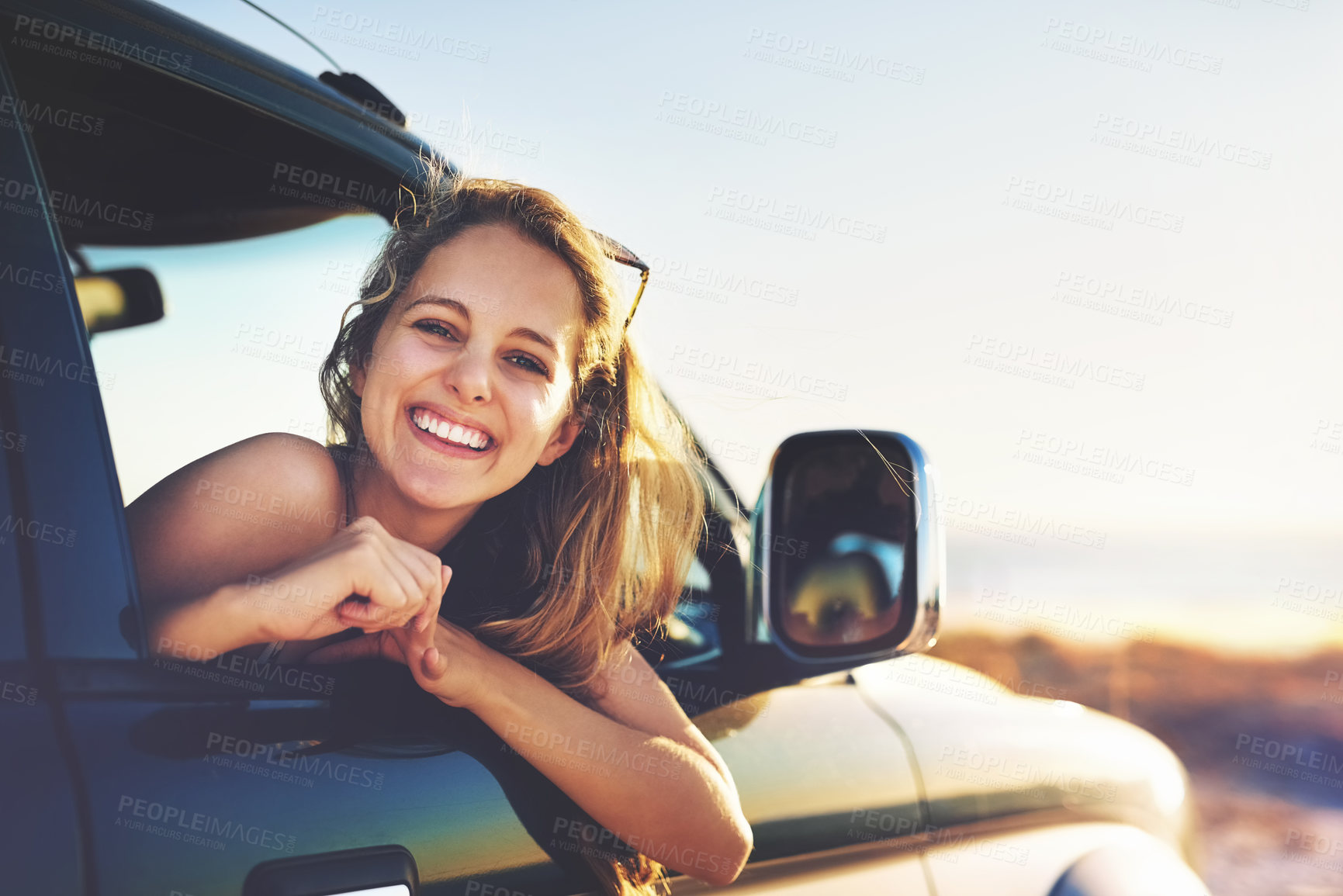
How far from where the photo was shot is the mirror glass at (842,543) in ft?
5.69

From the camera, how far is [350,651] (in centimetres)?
132

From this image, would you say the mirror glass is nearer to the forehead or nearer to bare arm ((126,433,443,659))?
the forehead

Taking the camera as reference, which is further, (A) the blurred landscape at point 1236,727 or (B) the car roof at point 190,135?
(A) the blurred landscape at point 1236,727

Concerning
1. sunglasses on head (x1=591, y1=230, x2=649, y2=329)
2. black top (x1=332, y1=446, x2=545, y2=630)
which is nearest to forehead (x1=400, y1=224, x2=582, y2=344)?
sunglasses on head (x1=591, y1=230, x2=649, y2=329)

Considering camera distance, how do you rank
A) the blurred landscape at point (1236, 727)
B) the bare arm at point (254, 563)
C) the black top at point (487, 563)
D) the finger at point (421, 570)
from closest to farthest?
the bare arm at point (254, 563), the finger at point (421, 570), the black top at point (487, 563), the blurred landscape at point (1236, 727)

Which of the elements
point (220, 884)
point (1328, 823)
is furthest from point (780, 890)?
point (1328, 823)

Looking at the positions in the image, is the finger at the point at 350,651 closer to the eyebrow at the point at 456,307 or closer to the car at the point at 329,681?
the car at the point at 329,681

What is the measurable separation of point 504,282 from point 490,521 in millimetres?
470

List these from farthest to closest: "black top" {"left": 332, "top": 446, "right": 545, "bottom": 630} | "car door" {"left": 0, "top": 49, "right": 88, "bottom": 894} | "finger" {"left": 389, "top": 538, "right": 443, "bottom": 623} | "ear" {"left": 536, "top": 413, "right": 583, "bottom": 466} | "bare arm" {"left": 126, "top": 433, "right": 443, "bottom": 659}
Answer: "ear" {"left": 536, "top": 413, "right": 583, "bottom": 466}
"black top" {"left": 332, "top": 446, "right": 545, "bottom": 630}
"finger" {"left": 389, "top": 538, "right": 443, "bottom": 623}
"bare arm" {"left": 126, "top": 433, "right": 443, "bottom": 659}
"car door" {"left": 0, "top": 49, "right": 88, "bottom": 894}

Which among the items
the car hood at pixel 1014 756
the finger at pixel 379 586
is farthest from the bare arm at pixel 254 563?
the car hood at pixel 1014 756

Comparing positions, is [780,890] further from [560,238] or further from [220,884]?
[560,238]

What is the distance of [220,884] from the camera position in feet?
3.26

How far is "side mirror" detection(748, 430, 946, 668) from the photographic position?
173cm

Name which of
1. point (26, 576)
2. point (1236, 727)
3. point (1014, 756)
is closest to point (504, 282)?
point (26, 576)
